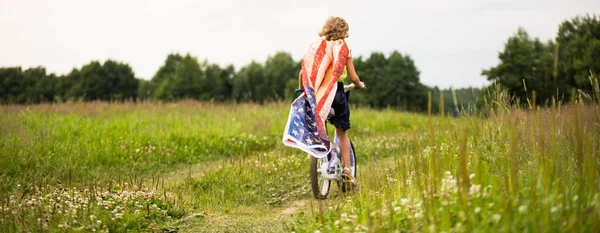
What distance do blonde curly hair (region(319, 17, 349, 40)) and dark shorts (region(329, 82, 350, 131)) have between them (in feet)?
1.94

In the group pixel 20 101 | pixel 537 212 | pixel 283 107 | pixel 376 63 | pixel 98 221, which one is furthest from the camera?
pixel 376 63

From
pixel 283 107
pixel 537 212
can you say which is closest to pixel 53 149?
pixel 537 212

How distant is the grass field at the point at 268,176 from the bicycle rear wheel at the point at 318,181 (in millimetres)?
200

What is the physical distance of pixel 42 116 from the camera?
11602 mm

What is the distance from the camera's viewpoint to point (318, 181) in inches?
247

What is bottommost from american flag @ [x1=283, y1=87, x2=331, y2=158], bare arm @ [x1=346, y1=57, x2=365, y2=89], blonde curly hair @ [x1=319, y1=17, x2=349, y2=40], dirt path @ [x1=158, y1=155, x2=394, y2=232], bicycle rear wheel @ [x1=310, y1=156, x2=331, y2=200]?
dirt path @ [x1=158, y1=155, x2=394, y2=232]

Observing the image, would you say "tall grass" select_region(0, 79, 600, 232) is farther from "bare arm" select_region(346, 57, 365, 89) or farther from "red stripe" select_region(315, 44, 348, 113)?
"red stripe" select_region(315, 44, 348, 113)

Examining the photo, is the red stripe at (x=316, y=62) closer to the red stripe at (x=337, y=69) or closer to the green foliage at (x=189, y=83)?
→ the red stripe at (x=337, y=69)

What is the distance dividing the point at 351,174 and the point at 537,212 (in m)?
3.60

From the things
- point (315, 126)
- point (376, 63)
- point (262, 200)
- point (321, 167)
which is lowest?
point (262, 200)

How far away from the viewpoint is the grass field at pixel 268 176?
10.3 feet

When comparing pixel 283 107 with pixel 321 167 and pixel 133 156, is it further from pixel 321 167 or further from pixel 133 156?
pixel 321 167

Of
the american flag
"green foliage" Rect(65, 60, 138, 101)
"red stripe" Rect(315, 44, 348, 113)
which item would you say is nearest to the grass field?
the american flag

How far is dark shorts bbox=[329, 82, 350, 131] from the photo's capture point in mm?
6086
